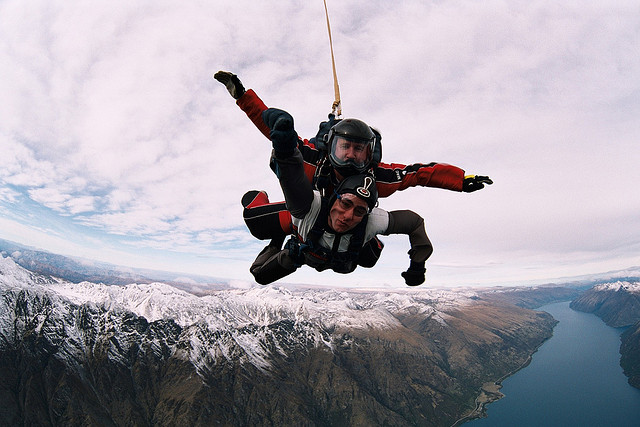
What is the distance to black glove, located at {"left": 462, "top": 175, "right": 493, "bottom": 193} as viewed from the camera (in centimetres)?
412

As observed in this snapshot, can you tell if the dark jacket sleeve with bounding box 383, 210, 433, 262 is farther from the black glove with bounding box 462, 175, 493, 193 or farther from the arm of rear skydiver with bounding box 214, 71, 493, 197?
the black glove with bounding box 462, 175, 493, 193

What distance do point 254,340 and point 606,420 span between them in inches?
6730

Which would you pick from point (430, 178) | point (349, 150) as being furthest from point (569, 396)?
point (349, 150)

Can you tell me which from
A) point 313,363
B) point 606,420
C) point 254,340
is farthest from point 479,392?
point 254,340

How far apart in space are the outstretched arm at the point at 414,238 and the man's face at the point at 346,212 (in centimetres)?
74

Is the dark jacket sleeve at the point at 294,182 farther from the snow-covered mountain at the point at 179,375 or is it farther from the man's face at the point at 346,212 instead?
the snow-covered mountain at the point at 179,375

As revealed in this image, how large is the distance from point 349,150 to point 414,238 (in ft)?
5.09

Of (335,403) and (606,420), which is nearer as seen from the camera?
(606,420)

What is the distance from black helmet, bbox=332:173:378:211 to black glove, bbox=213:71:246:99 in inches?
59.0

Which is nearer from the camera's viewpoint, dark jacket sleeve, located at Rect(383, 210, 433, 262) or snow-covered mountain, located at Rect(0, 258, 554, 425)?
dark jacket sleeve, located at Rect(383, 210, 433, 262)

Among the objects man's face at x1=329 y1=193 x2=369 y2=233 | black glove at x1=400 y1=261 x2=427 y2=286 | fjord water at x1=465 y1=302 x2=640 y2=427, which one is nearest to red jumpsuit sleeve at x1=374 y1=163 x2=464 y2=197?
man's face at x1=329 y1=193 x2=369 y2=233

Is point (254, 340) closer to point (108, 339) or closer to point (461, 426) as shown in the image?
point (108, 339)

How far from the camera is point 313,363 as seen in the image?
186m

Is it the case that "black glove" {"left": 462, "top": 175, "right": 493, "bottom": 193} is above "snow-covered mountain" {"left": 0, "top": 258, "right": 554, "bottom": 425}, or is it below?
above
